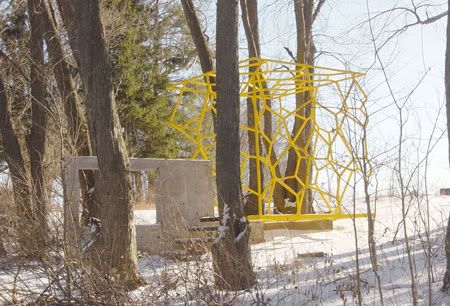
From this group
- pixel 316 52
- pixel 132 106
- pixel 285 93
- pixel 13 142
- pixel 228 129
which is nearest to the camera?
pixel 228 129

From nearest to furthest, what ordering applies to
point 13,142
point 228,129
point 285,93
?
point 228,129
point 13,142
point 285,93

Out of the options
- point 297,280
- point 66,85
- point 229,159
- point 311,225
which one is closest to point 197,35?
point 66,85

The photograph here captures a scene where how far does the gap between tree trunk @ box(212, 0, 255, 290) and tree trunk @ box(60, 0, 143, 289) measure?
1.20m

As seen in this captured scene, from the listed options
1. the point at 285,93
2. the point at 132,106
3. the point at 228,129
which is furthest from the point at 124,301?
the point at 132,106

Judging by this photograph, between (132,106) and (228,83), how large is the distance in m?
15.1

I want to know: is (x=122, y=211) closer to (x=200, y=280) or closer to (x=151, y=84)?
(x=200, y=280)

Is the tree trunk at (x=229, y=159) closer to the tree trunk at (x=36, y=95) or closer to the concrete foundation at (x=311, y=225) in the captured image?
the tree trunk at (x=36, y=95)

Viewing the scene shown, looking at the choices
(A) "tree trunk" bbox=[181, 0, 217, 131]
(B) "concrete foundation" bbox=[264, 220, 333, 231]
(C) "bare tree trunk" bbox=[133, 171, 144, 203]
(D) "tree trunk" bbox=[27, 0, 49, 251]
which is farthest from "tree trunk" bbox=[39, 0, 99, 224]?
(C) "bare tree trunk" bbox=[133, 171, 144, 203]

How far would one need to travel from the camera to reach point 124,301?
20.3 ft

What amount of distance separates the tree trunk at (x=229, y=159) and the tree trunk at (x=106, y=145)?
1.20m

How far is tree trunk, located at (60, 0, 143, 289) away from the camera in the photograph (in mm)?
7824

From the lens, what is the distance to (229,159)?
7.67 metres

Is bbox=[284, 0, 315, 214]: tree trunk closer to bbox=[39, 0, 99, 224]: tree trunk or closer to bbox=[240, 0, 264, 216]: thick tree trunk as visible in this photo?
bbox=[240, 0, 264, 216]: thick tree trunk

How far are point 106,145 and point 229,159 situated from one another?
150 centimetres
